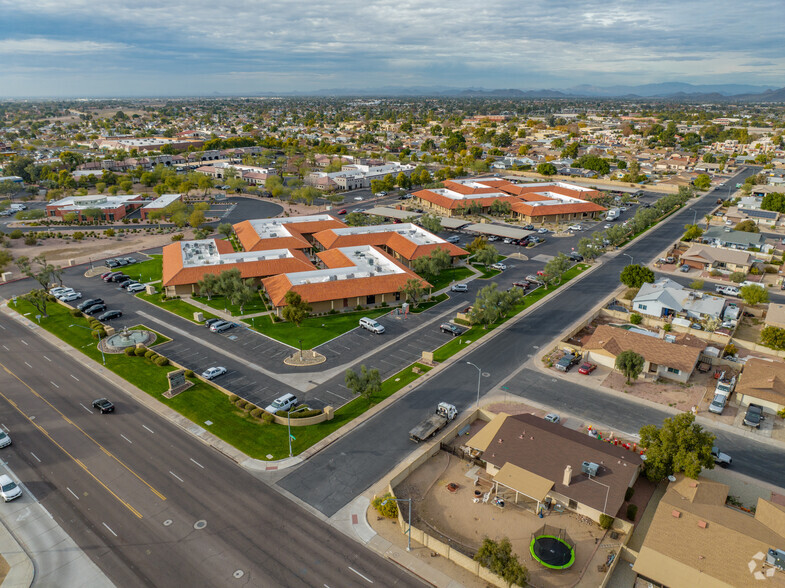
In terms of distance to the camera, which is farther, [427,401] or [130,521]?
[427,401]

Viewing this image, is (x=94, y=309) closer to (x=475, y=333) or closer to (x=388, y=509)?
(x=475, y=333)

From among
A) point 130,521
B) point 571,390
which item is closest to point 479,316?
point 571,390

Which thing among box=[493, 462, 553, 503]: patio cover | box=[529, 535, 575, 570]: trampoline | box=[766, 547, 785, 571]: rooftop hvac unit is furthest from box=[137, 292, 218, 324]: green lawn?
box=[766, 547, 785, 571]: rooftop hvac unit

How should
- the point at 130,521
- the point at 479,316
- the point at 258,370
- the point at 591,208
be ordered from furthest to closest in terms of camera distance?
the point at 591,208, the point at 479,316, the point at 258,370, the point at 130,521

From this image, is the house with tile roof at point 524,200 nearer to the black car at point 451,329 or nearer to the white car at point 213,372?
the black car at point 451,329

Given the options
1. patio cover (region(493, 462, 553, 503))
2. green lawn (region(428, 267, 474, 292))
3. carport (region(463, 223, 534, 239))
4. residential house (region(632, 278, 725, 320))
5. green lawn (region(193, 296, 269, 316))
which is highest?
carport (region(463, 223, 534, 239))

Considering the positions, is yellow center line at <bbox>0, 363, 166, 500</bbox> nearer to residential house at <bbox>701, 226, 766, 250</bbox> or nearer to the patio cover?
the patio cover

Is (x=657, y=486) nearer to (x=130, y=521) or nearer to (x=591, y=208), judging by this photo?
(x=130, y=521)
